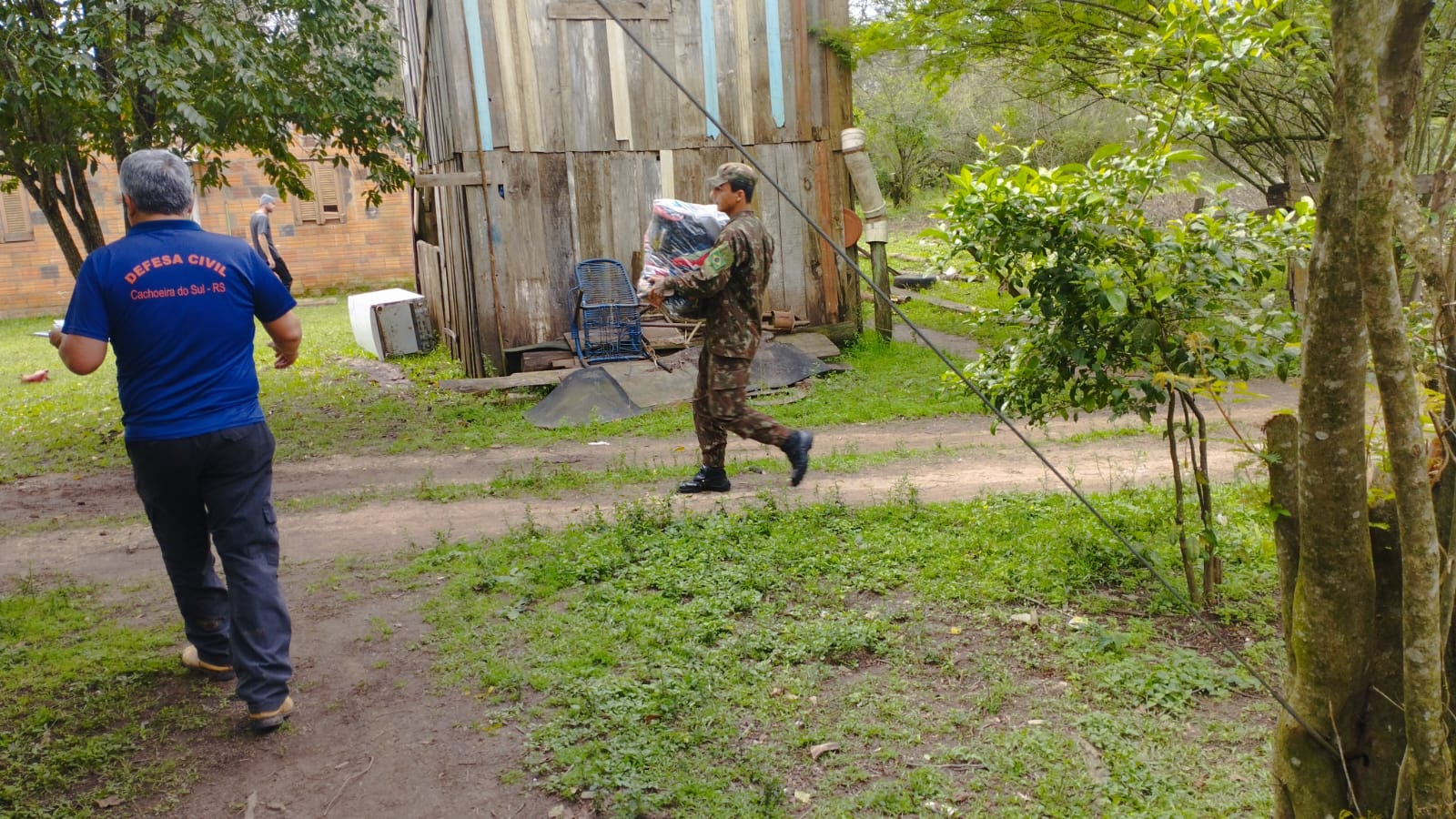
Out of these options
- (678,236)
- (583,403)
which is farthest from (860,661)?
(583,403)

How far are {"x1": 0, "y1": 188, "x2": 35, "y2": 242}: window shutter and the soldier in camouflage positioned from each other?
23.0m

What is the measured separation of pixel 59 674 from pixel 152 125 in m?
5.76

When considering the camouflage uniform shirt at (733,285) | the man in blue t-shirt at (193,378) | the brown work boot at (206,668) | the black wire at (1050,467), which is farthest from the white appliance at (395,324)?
the black wire at (1050,467)

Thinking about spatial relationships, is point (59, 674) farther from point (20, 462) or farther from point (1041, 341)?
point (20, 462)

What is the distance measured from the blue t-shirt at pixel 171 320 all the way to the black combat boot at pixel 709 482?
3.33 meters

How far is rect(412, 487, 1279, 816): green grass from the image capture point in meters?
3.58

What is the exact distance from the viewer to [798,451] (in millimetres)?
6656

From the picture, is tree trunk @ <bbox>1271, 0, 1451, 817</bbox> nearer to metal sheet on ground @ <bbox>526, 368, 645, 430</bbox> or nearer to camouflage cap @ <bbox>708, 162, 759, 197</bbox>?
camouflage cap @ <bbox>708, 162, 759, 197</bbox>

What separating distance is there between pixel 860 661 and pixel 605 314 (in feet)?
26.3

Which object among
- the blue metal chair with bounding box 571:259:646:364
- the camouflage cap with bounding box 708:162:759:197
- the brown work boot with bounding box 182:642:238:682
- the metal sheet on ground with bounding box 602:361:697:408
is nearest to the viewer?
the brown work boot with bounding box 182:642:238:682

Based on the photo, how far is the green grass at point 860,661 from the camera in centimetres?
358

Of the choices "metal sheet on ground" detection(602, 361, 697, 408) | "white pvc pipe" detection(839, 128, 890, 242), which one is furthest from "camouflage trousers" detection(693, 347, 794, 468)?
"white pvc pipe" detection(839, 128, 890, 242)

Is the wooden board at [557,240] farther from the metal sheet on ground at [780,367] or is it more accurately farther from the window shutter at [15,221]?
the window shutter at [15,221]

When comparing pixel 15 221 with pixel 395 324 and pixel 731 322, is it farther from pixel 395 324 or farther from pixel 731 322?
pixel 731 322
